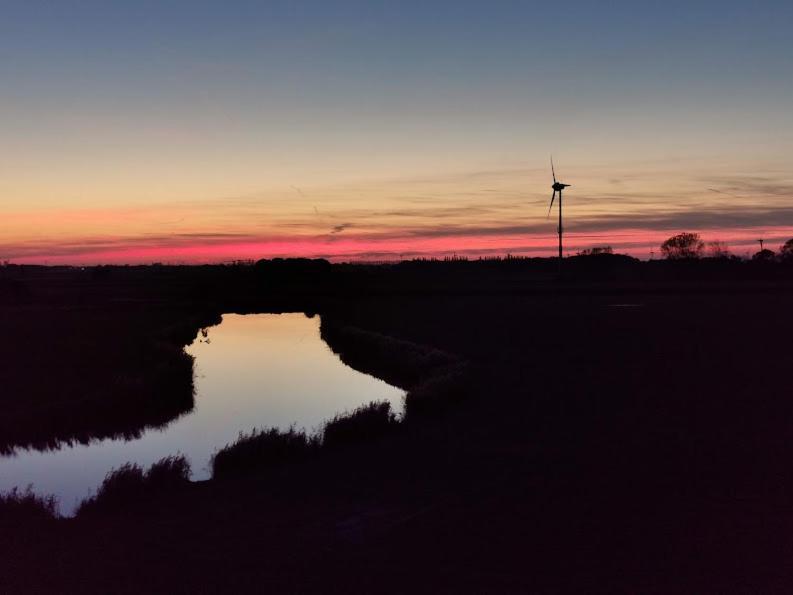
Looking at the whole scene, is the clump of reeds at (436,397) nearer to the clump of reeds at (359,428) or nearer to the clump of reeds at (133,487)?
the clump of reeds at (359,428)

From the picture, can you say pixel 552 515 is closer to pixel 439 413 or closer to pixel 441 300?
pixel 439 413

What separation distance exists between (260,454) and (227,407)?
10681 millimetres

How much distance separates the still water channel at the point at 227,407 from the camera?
16378mm

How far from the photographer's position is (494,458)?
14.1 m

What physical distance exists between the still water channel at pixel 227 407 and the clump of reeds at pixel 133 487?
1.07 meters

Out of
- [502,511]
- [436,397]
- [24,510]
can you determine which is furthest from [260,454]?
[436,397]

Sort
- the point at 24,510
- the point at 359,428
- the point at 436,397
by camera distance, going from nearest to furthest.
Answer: the point at 24,510 < the point at 359,428 < the point at 436,397

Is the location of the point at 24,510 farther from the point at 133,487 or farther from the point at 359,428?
the point at 359,428

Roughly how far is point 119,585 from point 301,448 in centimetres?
724

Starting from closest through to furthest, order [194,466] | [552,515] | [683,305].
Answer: [552,515], [194,466], [683,305]

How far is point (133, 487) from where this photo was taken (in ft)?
41.6

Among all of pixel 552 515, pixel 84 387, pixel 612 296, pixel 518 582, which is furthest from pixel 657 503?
pixel 612 296

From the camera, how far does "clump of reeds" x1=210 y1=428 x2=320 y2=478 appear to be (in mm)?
14758

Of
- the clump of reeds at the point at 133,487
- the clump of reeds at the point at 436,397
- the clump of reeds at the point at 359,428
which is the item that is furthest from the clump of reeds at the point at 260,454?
the clump of reeds at the point at 436,397
